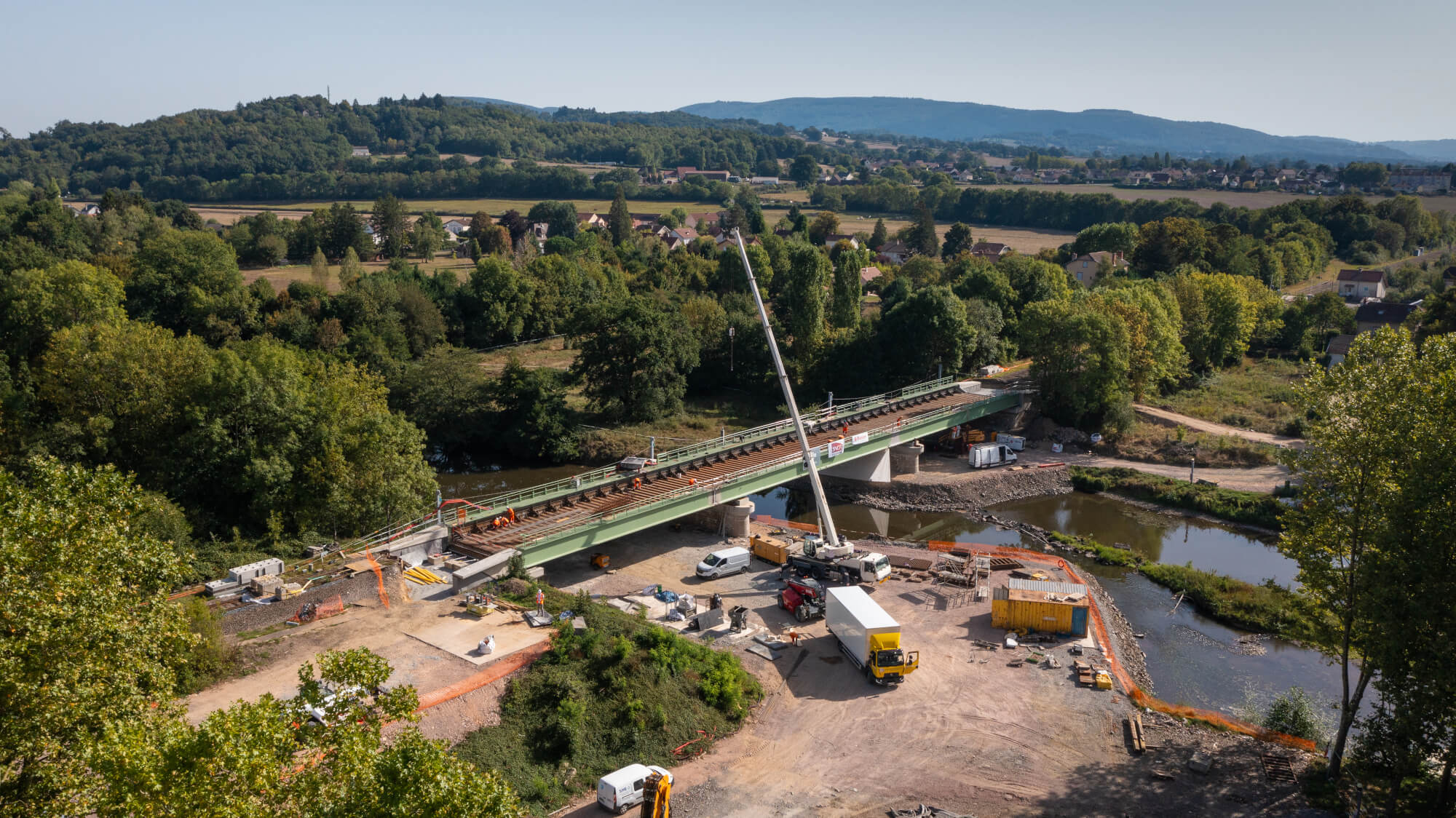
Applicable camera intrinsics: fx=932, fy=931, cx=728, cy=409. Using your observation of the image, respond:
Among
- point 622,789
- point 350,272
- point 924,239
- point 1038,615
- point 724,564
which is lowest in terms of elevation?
point 724,564

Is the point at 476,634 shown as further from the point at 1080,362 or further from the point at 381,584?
the point at 1080,362

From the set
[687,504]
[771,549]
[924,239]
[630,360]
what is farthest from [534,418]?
[924,239]

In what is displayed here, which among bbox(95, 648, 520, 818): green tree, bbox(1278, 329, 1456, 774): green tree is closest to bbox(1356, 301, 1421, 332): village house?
bbox(1278, 329, 1456, 774): green tree

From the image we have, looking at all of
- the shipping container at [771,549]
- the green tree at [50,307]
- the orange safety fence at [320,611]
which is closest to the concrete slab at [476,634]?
the orange safety fence at [320,611]

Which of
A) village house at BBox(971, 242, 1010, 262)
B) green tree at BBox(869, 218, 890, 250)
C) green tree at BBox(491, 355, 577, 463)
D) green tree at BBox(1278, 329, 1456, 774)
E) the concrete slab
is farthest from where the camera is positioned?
green tree at BBox(869, 218, 890, 250)

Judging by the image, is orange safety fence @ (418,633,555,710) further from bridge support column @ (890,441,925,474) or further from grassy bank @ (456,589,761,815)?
bridge support column @ (890,441,925,474)
